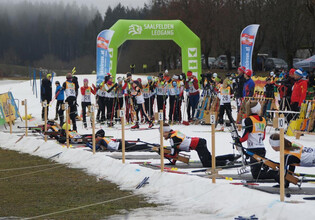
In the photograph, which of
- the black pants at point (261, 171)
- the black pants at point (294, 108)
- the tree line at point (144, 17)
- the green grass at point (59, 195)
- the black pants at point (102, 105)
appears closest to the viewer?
the green grass at point (59, 195)

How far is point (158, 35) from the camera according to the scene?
32.7 metres

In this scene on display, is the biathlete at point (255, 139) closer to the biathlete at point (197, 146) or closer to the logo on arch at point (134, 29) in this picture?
the biathlete at point (197, 146)

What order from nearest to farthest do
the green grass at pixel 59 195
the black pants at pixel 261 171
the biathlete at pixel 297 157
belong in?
the green grass at pixel 59 195 → the biathlete at pixel 297 157 → the black pants at pixel 261 171

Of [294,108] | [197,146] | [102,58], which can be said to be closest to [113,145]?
[197,146]

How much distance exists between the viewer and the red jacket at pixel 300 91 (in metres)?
17.8

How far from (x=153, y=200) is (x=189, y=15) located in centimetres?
5536

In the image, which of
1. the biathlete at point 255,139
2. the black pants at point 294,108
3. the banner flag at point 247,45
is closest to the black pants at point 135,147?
the black pants at point 294,108

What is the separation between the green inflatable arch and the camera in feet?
104

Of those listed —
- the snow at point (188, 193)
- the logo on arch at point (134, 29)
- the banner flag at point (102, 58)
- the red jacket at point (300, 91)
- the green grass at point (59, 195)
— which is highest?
the logo on arch at point (134, 29)

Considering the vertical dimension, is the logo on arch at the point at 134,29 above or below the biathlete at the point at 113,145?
above

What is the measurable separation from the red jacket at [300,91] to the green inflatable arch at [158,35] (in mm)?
14818

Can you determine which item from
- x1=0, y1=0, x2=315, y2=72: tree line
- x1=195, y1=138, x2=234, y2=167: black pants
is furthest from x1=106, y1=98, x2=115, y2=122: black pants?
x1=0, y1=0, x2=315, y2=72: tree line

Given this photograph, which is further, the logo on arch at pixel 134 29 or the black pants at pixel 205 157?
the logo on arch at pixel 134 29

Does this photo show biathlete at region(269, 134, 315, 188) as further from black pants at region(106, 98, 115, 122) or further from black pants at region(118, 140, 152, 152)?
black pants at region(106, 98, 115, 122)
